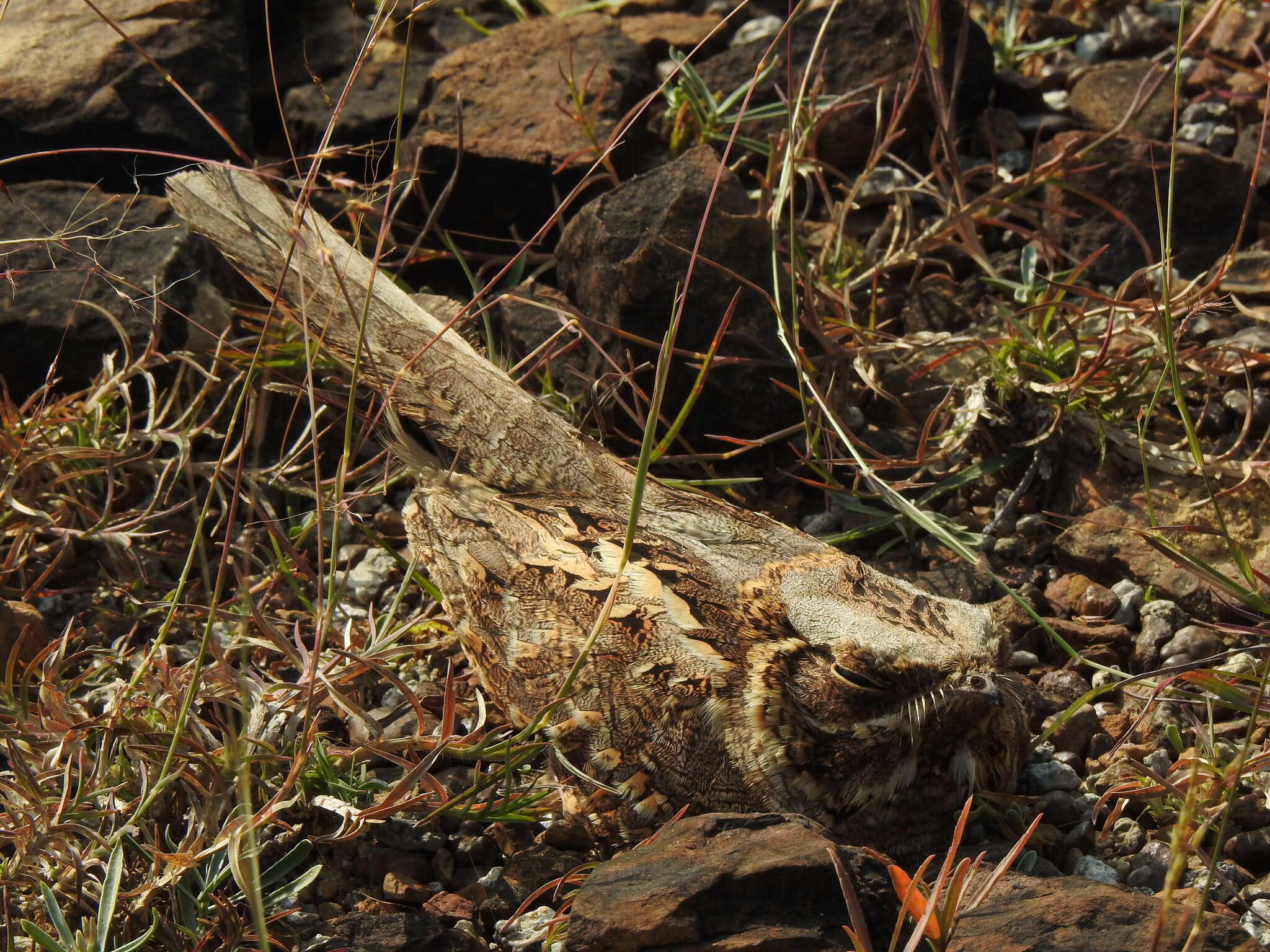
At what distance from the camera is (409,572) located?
8.86 ft

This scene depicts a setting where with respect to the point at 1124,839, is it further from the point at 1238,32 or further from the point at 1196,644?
the point at 1238,32

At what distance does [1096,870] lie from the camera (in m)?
2.43

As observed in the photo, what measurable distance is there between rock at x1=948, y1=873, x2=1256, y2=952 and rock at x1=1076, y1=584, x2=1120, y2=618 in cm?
102

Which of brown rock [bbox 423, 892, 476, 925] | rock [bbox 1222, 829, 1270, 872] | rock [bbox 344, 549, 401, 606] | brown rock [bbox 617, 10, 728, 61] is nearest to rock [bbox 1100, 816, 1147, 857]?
rock [bbox 1222, 829, 1270, 872]

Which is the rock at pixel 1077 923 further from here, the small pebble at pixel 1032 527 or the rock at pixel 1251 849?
the small pebble at pixel 1032 527

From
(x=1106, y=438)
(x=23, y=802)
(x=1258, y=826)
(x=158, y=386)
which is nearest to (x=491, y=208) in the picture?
(x=158, y=386)

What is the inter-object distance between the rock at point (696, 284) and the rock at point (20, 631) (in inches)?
64.2

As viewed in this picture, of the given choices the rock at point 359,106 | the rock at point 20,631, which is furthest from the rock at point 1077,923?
the rock at point 359,106

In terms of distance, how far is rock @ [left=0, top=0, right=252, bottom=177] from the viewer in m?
3.98

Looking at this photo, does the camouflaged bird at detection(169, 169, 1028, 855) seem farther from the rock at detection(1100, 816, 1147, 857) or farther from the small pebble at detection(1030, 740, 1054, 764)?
the rock at detection(1100, 816, 1147, 857)

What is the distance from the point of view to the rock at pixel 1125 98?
153 inches

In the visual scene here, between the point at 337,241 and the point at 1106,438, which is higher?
the point at 337,241

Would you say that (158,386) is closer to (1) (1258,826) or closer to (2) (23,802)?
(2) (23,802)

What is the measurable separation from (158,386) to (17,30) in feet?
5.42
